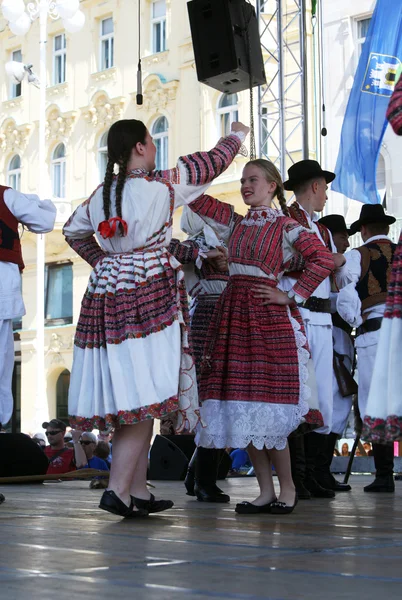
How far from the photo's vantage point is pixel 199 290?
5.35 m

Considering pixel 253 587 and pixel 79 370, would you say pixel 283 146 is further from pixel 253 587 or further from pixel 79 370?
pixel 253 587

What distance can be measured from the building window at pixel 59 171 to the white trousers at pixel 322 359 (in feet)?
73.5

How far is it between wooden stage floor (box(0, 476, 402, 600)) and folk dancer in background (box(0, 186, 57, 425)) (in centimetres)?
64

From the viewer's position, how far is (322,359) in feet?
17.2

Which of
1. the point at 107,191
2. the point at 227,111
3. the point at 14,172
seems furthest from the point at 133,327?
the point at 14,172

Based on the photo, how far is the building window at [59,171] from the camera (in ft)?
89.3

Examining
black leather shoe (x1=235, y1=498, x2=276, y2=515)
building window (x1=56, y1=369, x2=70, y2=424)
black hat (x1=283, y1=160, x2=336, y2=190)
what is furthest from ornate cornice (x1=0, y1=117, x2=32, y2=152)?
black leather shoe (x1=235, y1=498, x2=276, y2=515)

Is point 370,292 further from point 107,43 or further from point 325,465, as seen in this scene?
point 107,43

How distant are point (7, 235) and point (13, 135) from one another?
24.4m

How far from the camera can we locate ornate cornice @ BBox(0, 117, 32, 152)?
2803cm

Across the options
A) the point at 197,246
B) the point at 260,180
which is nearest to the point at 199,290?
the point at 197,246

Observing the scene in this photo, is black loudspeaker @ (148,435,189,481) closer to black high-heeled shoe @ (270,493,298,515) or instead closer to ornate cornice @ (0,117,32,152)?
black high-heeled shoe @ (270,493,298,515)

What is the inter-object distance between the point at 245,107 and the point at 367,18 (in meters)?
3.74

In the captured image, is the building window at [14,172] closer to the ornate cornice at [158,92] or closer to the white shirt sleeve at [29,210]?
the ornate cornice at [158,92]
